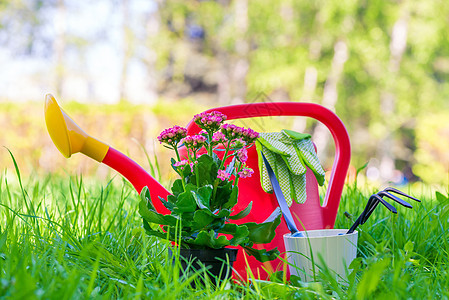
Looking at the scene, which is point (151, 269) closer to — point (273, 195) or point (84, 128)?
point (273, 195)

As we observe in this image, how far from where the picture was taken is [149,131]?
5207 millimetres

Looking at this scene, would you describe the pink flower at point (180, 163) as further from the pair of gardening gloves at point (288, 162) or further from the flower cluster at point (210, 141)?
the pair of gardening gloves at point (288, 162)

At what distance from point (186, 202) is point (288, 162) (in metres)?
0.34

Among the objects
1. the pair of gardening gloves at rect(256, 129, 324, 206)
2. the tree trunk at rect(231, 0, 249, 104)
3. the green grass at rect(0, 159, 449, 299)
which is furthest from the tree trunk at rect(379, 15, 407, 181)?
the pair of gardening gloves at rect(256, 129, 324, 206)

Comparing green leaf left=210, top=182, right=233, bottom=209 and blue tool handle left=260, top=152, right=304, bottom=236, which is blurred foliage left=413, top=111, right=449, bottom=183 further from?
green leaf left=210, top=182, right=233, bottom=209

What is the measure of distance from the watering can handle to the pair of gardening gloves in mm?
79

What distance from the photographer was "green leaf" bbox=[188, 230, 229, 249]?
0.81m

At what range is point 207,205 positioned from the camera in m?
0.82

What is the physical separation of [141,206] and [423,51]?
846 cm

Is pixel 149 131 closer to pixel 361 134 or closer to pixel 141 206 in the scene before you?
pixel 141 206

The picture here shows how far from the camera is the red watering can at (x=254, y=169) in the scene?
949 mm

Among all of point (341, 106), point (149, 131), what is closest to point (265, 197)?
point (149, 131)

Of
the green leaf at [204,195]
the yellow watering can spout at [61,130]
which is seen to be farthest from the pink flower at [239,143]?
the yellow watering can spout at [61,130]

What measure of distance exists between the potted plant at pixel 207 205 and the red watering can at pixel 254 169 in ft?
0.26
